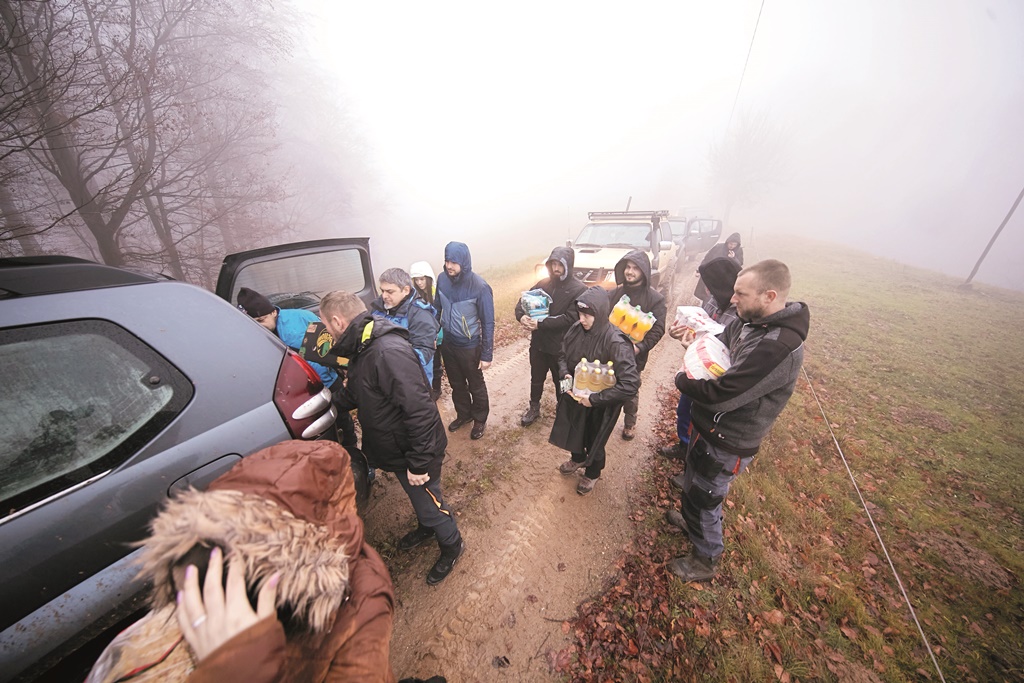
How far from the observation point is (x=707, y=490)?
8.73ft

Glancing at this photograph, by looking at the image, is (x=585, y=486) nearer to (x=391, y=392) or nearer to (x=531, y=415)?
(x=531, y=415)

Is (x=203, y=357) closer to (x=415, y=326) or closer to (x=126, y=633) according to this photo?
(x=126, y=633)

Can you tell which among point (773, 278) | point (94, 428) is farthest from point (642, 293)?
point (94, 428)

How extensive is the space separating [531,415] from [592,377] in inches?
69.7

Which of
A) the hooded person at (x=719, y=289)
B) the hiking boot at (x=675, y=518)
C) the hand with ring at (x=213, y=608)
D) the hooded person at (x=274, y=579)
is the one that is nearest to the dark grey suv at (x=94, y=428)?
the hooded person at (x=274, y=579)

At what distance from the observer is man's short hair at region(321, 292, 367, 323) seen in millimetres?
2378

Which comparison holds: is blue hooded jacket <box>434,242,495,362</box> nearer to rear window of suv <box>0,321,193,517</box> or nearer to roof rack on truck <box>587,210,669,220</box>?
rear window of suv <box>0,321,193,517</box>

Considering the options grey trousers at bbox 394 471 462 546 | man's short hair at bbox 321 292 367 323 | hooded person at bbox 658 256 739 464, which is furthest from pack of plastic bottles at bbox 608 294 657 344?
man's short hair at bbox 321 292 367 323

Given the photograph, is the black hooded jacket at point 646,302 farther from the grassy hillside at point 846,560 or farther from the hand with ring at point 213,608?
the hand with ring at point 213,608

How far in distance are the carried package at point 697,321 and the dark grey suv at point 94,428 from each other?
10.5ft

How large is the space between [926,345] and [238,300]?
14068 millimetres

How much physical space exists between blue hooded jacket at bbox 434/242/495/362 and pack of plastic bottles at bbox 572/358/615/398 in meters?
1.34

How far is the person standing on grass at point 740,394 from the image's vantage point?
7.18 feet

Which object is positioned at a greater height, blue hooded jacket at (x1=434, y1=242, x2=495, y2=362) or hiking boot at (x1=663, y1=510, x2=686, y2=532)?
blue hooded jacket at (x1=434, y1=242, x2=495, y2=362)
